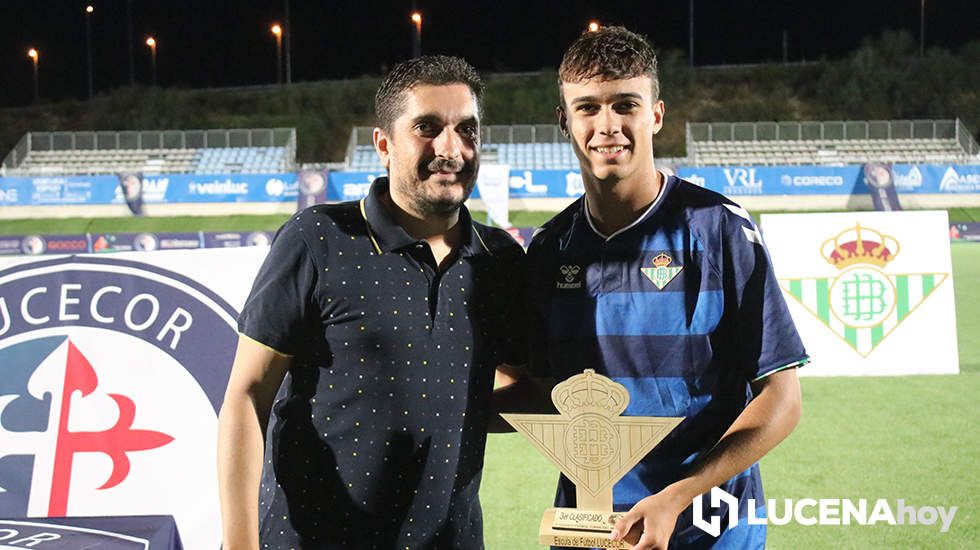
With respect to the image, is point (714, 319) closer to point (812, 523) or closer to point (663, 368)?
point (663, 368)

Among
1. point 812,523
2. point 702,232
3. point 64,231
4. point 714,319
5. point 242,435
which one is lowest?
point 812,523

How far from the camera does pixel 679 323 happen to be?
2.62m

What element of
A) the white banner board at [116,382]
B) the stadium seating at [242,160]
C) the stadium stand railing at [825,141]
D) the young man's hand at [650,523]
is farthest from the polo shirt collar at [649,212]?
the stadium seating at [242,160]

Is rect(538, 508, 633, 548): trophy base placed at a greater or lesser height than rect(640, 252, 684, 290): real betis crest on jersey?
lesser

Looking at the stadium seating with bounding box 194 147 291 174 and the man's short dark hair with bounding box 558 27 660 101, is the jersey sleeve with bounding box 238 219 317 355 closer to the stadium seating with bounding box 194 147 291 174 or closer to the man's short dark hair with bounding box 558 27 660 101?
the man's short dark hair with bounding box 558 27 660 101

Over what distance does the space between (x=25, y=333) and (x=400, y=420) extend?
6.08 feet

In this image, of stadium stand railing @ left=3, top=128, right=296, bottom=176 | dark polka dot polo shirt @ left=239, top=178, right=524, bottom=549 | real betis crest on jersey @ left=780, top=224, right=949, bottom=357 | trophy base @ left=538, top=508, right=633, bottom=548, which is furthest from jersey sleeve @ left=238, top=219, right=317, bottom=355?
stadium stand railing @ left=3, top=128, right=296, bottom=176

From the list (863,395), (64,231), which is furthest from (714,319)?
(64,231)

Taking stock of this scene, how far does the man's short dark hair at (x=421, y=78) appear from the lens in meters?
2.56

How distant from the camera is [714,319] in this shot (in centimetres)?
262

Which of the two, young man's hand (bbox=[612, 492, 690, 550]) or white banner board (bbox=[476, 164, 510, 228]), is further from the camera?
white banner board (bbox=[476, 164, 510, 228])

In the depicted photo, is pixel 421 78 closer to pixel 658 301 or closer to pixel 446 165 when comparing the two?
pixel 446 165

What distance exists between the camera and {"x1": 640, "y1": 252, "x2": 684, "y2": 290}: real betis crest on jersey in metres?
2.62

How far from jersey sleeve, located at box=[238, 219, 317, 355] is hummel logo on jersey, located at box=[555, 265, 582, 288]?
68cm
